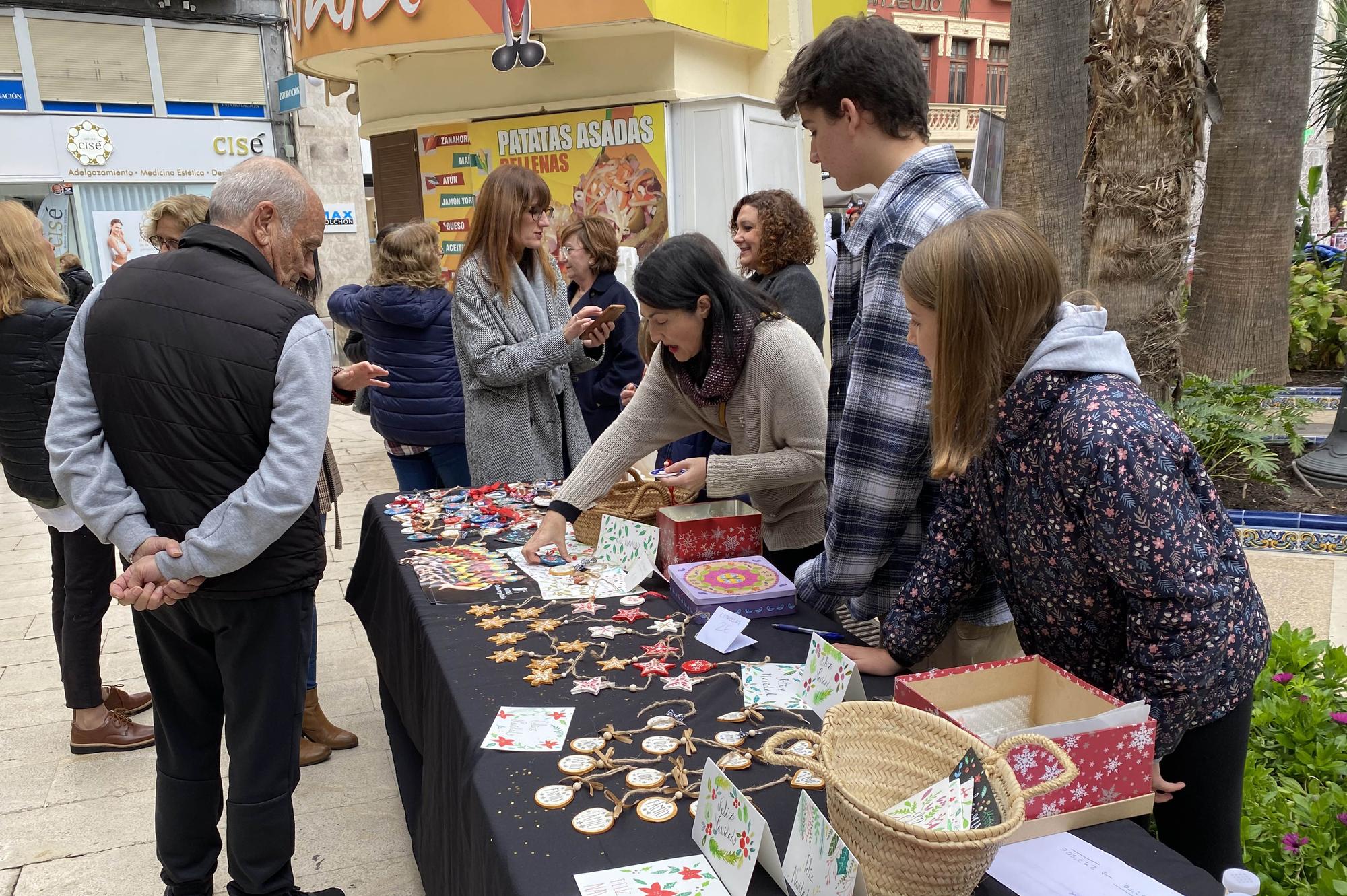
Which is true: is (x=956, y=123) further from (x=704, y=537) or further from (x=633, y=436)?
(x=704, y=537)

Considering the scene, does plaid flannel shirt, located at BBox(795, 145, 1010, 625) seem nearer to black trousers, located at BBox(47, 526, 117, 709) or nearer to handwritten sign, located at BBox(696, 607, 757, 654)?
handwritten sign, located at BBox(696, 607, 757, 654)

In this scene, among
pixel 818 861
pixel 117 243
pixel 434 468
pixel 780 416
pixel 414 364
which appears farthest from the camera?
pixel 117 243

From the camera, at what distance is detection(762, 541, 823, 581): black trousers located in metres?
2.57

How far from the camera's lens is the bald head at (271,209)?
2045 mm

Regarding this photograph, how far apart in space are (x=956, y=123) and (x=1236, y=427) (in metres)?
20.2

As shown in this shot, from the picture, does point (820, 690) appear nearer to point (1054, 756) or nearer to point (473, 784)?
point (1054, 756)

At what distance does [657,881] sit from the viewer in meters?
1.16

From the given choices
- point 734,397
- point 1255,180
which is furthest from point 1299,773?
point 1255,180

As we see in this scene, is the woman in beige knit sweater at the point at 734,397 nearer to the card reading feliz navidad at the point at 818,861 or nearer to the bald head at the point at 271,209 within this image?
the bald head at the point at 271,209

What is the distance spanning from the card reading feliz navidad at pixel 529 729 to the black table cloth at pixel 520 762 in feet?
0.06

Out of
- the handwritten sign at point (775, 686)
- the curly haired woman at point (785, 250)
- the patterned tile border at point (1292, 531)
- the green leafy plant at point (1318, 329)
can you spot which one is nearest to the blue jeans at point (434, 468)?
the curly haired woman at point (785, 250)

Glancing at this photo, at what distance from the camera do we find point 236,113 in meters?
12.9

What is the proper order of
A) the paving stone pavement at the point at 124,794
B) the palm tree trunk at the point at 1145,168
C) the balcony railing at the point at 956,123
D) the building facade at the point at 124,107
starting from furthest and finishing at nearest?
the balcony railing at the point at 956,123
the building facade at the point at 124,107
the palm tree trunk at the point at 1145,168
the paving stone pavement at the point at 124,794

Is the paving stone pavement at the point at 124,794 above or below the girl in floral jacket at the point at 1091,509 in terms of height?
below
